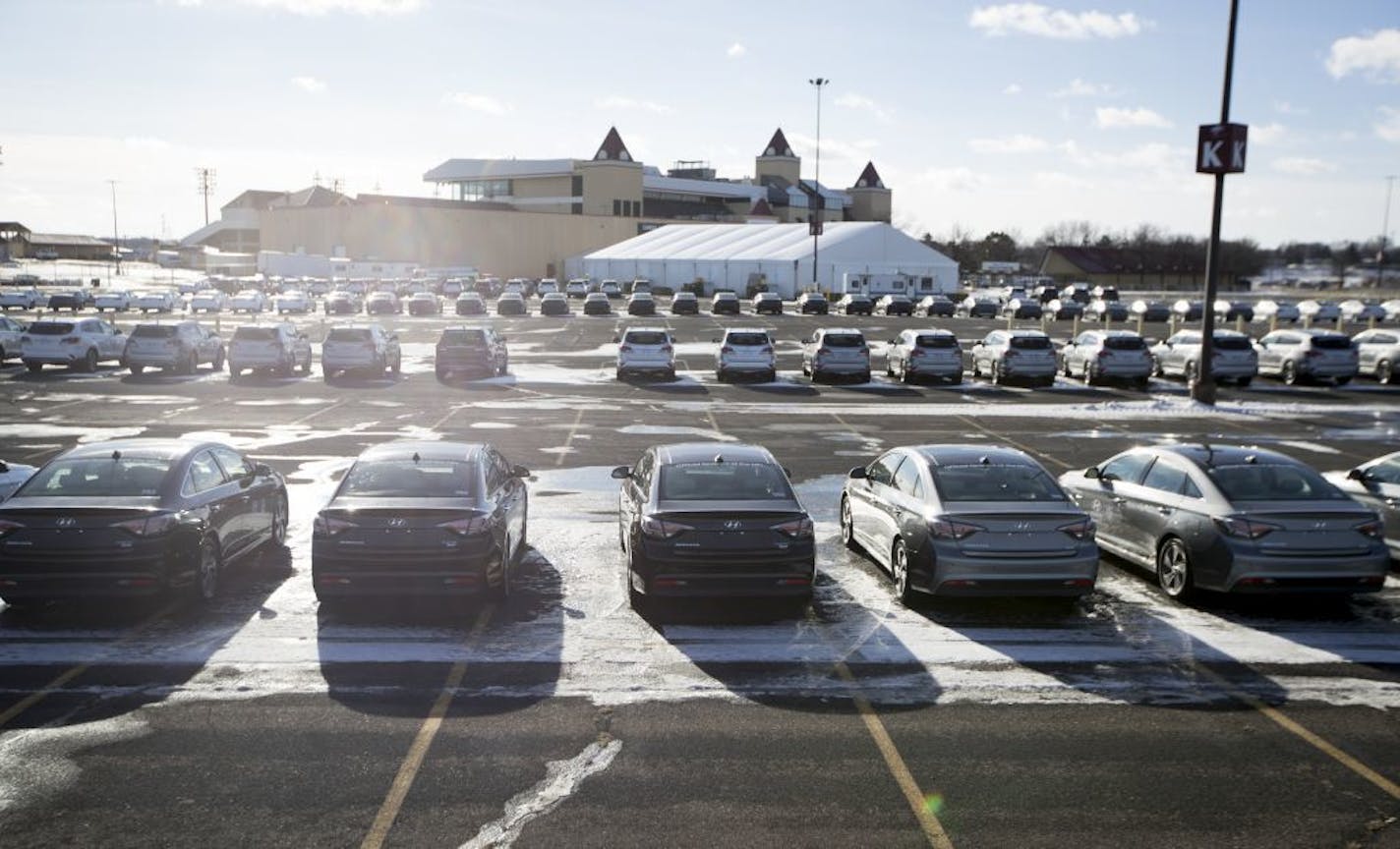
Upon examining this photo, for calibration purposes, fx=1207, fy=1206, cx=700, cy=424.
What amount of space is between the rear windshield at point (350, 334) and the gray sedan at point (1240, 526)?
25792 millimetres

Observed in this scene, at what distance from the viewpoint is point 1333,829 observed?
6.61m

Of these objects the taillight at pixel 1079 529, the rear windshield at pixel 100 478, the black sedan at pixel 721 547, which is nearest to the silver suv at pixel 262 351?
the rear windshield at pixel 100 478

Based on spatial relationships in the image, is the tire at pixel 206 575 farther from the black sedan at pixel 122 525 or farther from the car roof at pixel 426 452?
the car roof at pixel 426 452

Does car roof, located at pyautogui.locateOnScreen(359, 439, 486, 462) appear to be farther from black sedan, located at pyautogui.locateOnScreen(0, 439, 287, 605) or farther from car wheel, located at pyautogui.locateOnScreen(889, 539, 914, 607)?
car wheel, located at pyautogui.locateOnScreen(889, 539, 914, 607)

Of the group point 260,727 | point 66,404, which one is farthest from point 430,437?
point 260,727

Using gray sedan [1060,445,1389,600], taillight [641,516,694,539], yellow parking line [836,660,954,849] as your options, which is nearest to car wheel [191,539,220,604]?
taillight [641,516,694,539]

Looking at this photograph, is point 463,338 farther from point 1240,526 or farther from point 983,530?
point 1240,526

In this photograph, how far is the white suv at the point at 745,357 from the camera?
34.9 m

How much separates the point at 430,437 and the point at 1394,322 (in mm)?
71529

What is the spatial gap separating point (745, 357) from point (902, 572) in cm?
2359

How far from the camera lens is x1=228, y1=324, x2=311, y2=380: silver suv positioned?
34.4 metres

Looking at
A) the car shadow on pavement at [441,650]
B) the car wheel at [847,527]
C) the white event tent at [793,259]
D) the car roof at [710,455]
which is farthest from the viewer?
the white event tent at [793,259]

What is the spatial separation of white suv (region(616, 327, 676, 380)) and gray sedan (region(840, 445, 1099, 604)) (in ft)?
74.5

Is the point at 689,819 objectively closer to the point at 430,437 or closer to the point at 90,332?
the point at 430,437
